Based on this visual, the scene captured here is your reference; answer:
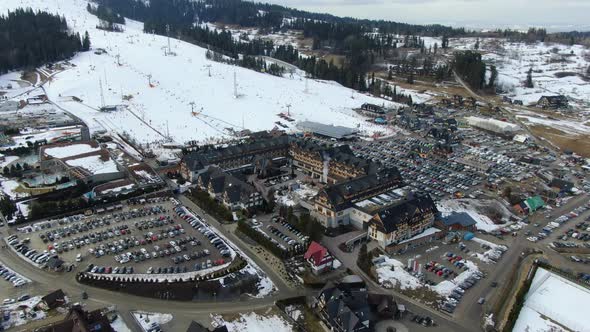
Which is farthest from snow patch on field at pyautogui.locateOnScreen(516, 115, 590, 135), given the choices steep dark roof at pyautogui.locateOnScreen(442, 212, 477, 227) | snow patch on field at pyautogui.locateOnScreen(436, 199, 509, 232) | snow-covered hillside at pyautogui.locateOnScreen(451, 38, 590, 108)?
steep dark roof at pyautogui.locateOnScreen(442, 212, 477, 227)

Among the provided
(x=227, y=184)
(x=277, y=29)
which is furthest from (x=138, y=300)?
(x=277, y=29)

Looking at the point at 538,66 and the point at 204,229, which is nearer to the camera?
the point at 204,229

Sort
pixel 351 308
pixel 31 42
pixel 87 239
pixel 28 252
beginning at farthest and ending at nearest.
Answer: pixel 31 42
pixel 87 239
pixel 28 252
pixel 351 308

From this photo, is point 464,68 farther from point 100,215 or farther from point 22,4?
point 22,4

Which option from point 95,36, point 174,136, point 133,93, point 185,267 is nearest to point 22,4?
point 95,36

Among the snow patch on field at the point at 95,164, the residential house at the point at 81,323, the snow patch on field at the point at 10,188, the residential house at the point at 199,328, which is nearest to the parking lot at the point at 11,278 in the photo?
the residential house at the point at 81,323

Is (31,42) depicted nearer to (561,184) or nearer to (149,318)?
(149,318)
